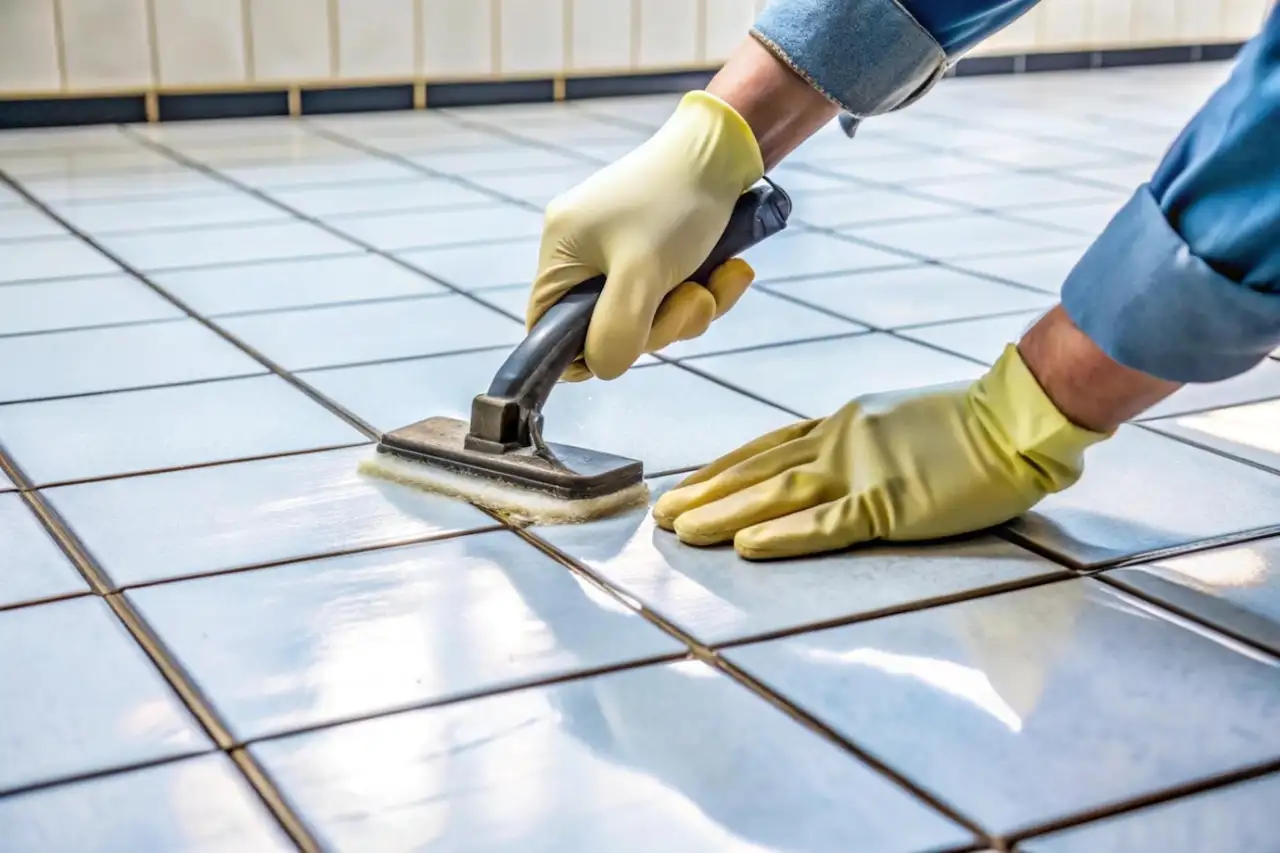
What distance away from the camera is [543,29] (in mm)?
3844

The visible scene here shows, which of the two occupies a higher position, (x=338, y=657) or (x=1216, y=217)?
(x=1216, y=217)

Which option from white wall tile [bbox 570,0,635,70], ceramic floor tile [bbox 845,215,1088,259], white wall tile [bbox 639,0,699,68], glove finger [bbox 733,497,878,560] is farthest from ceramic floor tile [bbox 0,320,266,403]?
white wall tile [bbox 639,0,699,68]

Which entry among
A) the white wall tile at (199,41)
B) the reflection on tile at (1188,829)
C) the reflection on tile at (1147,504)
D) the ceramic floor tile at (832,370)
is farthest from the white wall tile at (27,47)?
the reflection on tile at (1188,829)

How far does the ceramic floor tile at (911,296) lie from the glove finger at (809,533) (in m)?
0.72

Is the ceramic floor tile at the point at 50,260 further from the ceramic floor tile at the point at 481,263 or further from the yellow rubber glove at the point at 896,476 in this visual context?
the yellow rubber glove at the point at 896,476

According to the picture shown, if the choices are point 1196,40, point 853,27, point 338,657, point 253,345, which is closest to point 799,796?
point 338,657

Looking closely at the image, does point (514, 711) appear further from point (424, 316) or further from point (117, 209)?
point (117, 209)

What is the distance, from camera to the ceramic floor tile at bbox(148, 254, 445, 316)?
1955 millimetres

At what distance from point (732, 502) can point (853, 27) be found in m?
0.44

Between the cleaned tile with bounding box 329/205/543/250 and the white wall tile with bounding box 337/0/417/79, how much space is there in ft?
3.98

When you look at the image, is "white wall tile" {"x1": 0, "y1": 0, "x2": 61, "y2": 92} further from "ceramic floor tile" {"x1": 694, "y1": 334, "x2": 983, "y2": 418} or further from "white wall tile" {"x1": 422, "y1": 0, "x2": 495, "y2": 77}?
"ceramic floor tile" {"x1": 694, "y1": 334, "x2": 983, "y2": 418}

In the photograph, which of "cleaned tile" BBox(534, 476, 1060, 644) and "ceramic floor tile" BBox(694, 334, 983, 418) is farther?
"ceramic floor tile" BBox(694, 334, 983, 418)

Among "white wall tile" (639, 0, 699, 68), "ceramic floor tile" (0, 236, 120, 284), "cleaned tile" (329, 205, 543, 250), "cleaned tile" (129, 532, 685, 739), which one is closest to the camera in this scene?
"cleaned tile" (129, 532, 685, 739)

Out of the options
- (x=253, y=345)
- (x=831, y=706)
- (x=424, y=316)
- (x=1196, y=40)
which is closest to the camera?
(x=831, y=706)
